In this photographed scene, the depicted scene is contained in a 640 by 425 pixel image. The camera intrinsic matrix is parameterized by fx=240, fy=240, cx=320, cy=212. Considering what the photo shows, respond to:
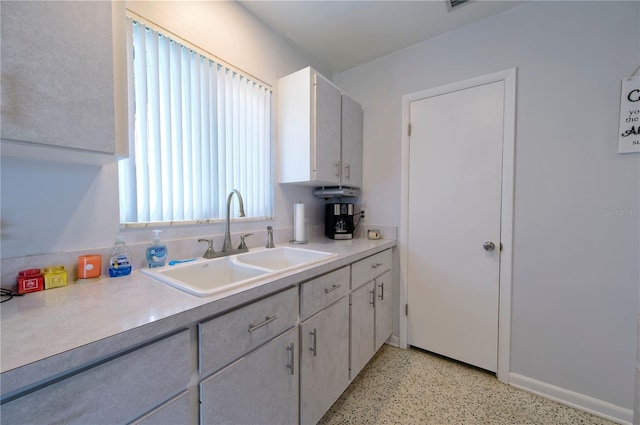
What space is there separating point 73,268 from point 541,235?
8.35 ft

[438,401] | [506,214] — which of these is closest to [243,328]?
[438,401]

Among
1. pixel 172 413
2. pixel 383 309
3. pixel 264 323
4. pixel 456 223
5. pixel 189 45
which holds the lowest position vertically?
pixel 383 309

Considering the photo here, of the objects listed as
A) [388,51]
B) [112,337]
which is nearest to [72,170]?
[112,337]

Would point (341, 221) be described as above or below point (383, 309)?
above

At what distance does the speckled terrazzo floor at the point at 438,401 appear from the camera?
1.42 m

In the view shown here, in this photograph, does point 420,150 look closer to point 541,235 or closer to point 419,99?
point 419,99

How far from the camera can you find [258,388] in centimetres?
93

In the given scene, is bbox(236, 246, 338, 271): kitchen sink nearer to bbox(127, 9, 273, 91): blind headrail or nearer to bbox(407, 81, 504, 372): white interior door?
bbox(407, 81, 504, 372): white interior door

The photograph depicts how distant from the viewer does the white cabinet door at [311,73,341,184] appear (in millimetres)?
1773

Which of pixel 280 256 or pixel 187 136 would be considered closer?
pixel 187 136

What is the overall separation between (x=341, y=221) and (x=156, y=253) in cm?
141

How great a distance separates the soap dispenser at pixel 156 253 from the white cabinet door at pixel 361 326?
1077 mm

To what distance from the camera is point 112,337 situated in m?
0.56

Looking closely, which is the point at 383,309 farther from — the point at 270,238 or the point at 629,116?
the point at 629,116
